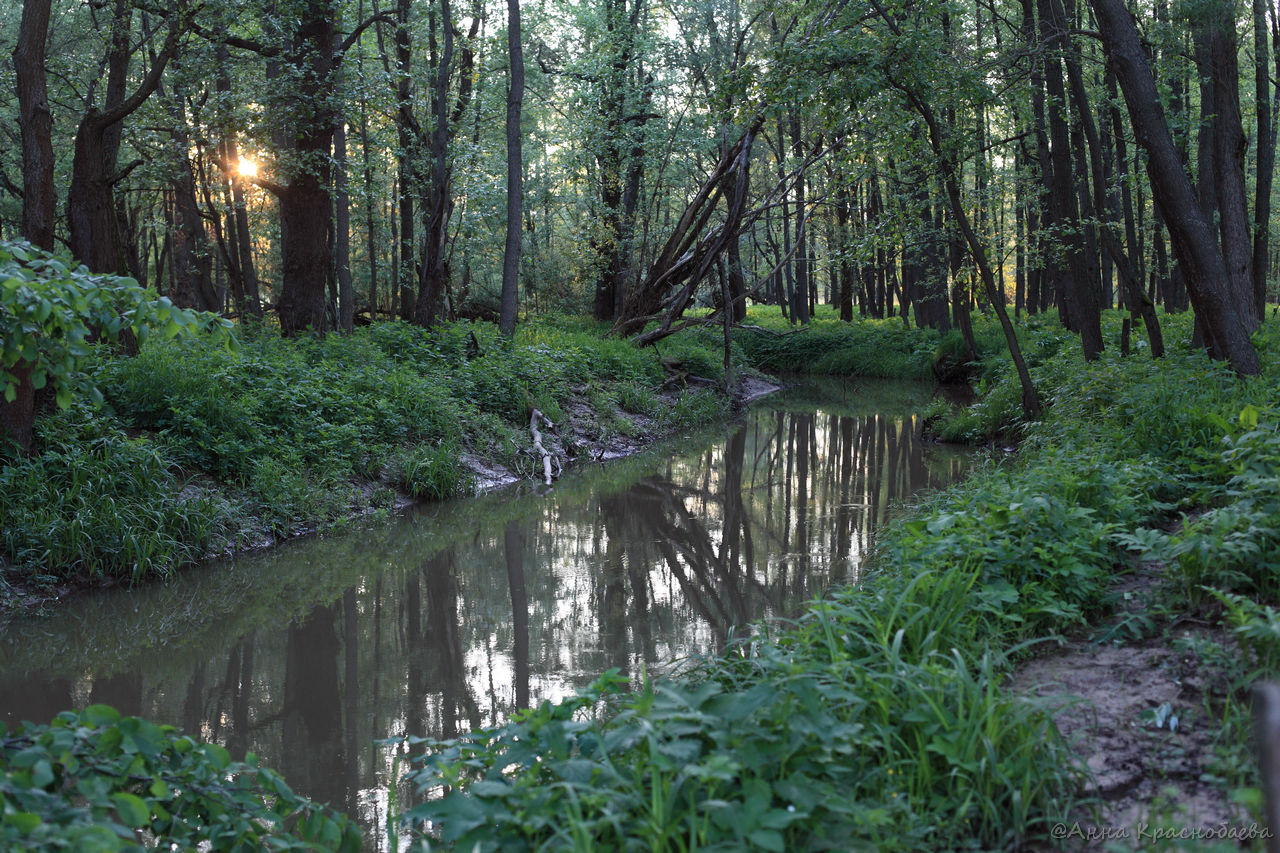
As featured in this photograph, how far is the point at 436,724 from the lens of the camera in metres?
4.69

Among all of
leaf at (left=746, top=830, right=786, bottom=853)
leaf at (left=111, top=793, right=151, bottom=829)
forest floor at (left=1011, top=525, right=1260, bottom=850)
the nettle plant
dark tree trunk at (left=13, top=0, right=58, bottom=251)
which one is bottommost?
forest floor at (left=1011, top=525, right=1260, bottom=850)

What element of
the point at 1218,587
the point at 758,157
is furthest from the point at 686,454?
A: the point at 758,157

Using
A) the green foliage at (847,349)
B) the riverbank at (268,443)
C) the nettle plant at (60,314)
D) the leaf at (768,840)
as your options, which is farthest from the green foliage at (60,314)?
the green foliage at (847,349)

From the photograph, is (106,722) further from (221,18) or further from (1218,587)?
(221,18)

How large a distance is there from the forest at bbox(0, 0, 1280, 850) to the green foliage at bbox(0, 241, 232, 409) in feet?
0.06

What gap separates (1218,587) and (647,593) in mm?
4160

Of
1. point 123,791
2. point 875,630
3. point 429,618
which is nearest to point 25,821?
point 123,791

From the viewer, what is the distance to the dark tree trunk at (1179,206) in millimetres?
7371

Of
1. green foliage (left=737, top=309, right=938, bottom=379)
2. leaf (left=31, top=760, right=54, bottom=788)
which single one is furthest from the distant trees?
leaf (left=31, top=760, right=54, bottom=788)

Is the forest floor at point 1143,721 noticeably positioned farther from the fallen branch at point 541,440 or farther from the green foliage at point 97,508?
the fallen branch at point 541,440

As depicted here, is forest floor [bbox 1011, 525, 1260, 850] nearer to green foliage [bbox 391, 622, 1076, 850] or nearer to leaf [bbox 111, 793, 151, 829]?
green foliage [bbox 391, 622, 1076, 850]

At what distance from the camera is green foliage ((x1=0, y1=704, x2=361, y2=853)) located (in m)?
2.00

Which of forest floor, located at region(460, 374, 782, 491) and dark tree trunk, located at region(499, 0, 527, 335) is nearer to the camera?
forest floor, located at region(460, 374, 782, 491)

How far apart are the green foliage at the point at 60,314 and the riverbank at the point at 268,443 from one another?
44cm
